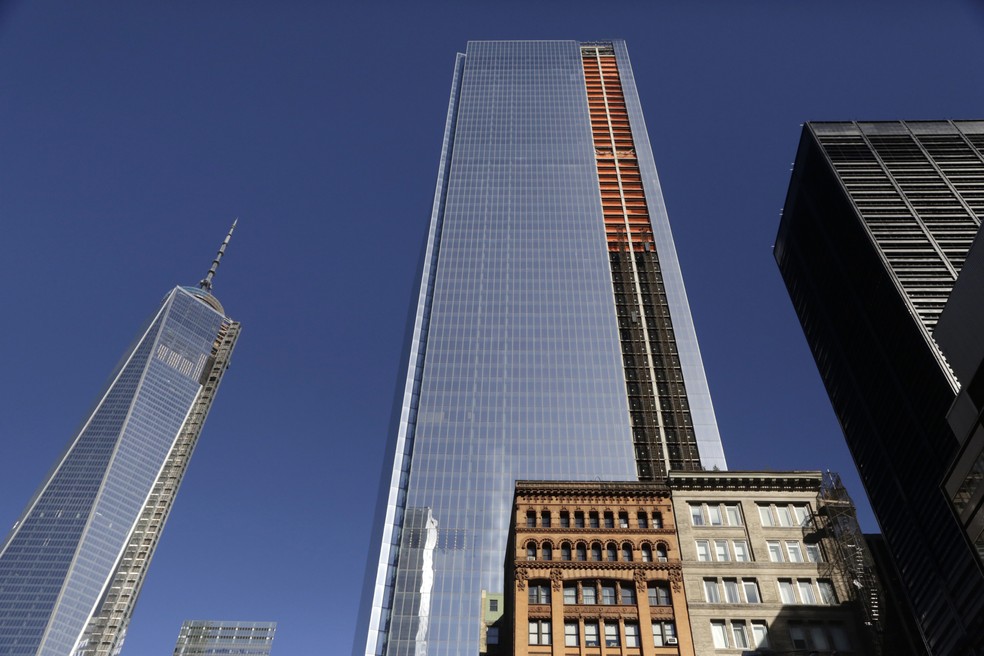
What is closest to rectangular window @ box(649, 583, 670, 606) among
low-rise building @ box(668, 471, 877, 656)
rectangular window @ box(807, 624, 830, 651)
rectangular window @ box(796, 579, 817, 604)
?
low-rise building @ box(668, 471, 877, 656)

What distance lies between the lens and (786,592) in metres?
57.2

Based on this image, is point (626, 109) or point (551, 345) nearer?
point (551, 345)

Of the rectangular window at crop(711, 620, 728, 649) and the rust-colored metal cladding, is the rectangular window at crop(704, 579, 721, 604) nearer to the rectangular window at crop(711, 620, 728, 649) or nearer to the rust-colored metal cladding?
the rectangular window at crop(711, 620, 728, 649)

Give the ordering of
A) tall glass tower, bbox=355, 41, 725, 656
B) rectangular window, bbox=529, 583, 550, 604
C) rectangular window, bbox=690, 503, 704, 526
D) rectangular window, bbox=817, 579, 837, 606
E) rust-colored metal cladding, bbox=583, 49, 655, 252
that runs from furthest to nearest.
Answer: rust-colored metal cladding, bbox=583, 49, 655, 252
tall glass tower, bbox=355, 41, 725, 656
rectangular window, bbox=690, 503, 704, 526
rectangular window, bbox=529, 583, 550, 604
rectangular window, bbox=817, 579, 837, 606

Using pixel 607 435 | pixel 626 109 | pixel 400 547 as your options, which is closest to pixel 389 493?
pixel 400 547

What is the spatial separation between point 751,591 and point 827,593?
598 cm

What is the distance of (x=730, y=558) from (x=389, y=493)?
6409 centimetres

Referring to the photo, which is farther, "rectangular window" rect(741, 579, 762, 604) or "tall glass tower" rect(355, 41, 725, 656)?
"tall glass tower" rect(355, 41, 725, 656)

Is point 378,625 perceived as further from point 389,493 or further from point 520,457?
point 520,457

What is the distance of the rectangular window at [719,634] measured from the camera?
54625mm

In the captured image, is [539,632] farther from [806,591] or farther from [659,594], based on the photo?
[806,591]

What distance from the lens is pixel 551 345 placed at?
129m

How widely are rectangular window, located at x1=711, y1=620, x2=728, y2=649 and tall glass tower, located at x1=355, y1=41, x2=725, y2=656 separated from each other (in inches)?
1831

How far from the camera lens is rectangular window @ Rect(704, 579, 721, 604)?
57.0 metres
